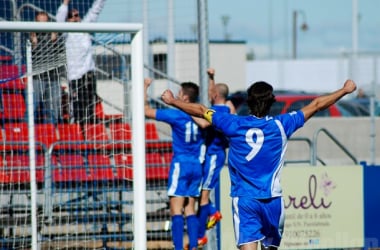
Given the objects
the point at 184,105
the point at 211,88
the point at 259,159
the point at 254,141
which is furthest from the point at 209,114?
the point at 211,88

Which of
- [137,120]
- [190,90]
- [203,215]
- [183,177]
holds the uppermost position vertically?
[190,90]

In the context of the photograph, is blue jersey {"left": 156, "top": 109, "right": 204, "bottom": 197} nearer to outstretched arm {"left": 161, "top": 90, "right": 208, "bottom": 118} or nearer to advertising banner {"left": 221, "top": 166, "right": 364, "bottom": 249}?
advertising banner {"left": 221, "top": 166, "right": 364, "bottom": 249}

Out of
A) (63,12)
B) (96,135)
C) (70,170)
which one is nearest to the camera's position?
→ (63,12)

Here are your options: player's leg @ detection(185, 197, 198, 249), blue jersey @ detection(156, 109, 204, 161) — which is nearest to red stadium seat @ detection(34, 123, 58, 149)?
blue jersey @ detection(156, 109, 204, 161)

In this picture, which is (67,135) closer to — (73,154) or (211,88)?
(73,154)

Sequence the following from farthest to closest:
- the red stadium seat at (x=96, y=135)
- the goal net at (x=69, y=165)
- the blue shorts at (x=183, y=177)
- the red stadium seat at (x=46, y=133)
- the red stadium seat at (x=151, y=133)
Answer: the red stadium seat at (x=151, y=133) → the red stadium seat at (x=46, y=133) → the red stadium seat at (x=96, y=135) → the goal net at (x=69, y=165) → the blue shorts at (x=183, y=177)

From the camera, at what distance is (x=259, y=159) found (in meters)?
7.66

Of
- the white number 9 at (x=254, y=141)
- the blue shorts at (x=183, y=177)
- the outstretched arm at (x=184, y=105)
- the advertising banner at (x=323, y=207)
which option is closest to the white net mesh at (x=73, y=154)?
the blue shorts at (x=183, y=177)

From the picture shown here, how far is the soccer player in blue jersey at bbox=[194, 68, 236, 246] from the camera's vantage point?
416 inches

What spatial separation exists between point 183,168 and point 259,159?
119 inches

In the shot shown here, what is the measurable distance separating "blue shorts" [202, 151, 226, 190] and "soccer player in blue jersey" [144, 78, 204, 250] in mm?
99

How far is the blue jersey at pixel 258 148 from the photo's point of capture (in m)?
7.64

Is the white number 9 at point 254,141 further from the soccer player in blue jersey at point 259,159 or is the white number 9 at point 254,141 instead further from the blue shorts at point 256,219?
the blue shorts at point 256,219

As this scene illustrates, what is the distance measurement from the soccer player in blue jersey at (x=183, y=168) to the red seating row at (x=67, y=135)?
94cm
